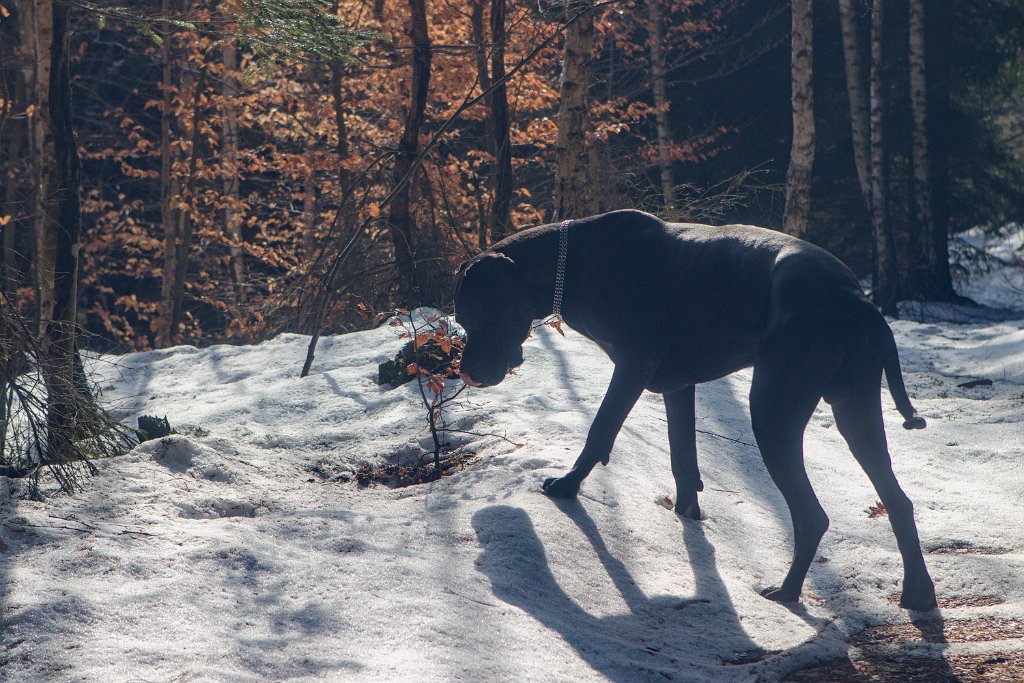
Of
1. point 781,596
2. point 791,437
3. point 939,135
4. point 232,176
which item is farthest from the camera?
point 232,176

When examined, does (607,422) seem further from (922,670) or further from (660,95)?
(660,95)

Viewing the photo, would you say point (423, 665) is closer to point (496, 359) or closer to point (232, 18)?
point (496, 359)

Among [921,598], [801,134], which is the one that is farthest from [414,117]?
[921,598]

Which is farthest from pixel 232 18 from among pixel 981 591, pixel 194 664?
pixel 981 591

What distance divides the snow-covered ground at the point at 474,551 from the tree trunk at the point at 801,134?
645 cm

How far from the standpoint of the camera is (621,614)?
12.9ft

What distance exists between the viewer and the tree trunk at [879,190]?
15.1m

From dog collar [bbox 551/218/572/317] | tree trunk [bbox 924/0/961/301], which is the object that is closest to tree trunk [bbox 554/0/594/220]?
dog collar [bbox 551/218/572/317]

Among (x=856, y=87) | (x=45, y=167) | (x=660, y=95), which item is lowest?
(x=45, y=167)

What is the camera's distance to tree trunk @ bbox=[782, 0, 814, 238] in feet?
43.3

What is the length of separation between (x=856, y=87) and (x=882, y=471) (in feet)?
46.1

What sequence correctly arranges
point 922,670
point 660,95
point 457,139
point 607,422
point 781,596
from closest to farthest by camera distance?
point 922,670, point 781,596, point 607,422, point 457,139, point 660,95

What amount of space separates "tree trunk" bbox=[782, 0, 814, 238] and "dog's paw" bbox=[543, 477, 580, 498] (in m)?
9.34

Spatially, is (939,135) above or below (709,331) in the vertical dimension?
above
